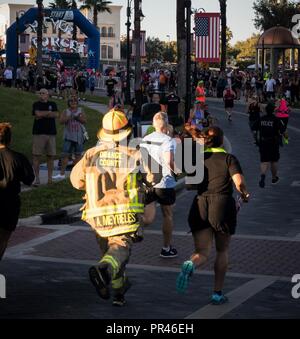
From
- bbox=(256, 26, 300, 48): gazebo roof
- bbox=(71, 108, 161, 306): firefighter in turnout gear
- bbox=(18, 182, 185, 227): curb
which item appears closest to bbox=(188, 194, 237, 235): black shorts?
bbox=(71, 108, 161, 306): firefighter in turnout gear

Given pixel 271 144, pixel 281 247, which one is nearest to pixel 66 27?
pixel 271 144

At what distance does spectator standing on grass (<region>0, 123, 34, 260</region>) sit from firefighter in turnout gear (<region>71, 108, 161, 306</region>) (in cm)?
62

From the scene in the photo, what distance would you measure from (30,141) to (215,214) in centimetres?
1823

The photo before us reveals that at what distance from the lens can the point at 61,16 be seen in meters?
63.6

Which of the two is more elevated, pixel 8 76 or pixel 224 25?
pixel 224 25

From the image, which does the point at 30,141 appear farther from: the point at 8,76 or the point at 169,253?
the point at 8,76

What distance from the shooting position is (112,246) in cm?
838

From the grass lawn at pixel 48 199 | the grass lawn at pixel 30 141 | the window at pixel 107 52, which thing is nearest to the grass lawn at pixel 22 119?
the grass lawn at pixel 30 141

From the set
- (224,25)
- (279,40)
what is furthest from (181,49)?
(224,25)

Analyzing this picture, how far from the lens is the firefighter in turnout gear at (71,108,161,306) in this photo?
838 cm

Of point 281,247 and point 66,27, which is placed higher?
point 66,27

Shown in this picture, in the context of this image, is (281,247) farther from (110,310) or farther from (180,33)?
(180,33)

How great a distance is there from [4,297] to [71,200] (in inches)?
273

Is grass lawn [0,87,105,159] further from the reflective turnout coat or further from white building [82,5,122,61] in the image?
white building [82,5,122,61]
